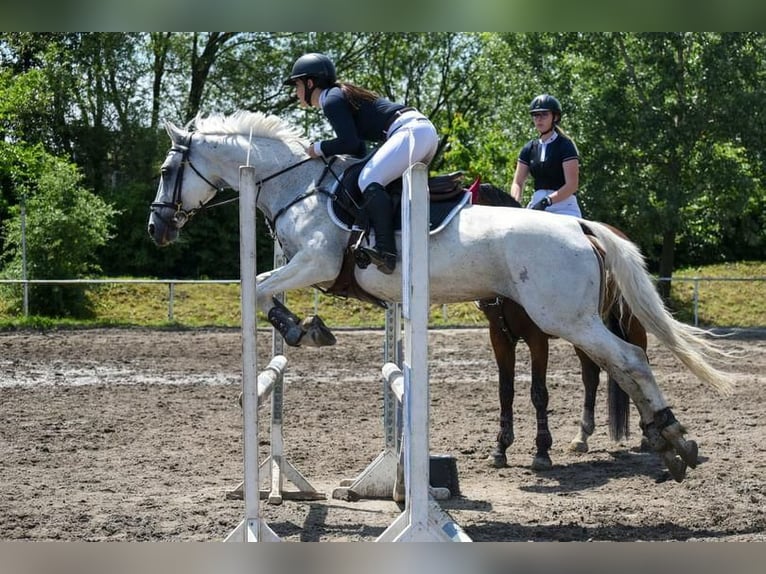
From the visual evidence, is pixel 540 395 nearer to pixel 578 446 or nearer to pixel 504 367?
pixel 504 367

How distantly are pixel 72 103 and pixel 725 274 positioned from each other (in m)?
18.0

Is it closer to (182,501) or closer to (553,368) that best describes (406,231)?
(182,501)

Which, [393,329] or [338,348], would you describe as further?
[338,348]

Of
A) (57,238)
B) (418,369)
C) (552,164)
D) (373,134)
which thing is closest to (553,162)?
(552,164)

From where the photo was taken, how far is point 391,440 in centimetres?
640

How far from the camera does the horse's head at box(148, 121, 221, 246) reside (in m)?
6.39

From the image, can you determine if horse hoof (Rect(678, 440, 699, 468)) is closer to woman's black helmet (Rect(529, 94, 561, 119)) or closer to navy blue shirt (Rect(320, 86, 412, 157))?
navy blue shirt (Rect(320, 86, 412, 157))

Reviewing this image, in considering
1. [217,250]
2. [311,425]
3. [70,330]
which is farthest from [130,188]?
[311,425]

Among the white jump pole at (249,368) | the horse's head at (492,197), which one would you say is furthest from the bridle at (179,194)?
the white jump pole at (249,368)

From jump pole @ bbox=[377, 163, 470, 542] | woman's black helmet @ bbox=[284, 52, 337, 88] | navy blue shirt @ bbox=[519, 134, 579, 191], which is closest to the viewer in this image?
jump pole @ bbox=[377, 163, 470, 542]

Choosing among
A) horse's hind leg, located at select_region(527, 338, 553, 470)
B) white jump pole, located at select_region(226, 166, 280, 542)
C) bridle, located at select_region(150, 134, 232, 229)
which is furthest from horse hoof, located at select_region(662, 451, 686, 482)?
bridle, located at select_region(150, 134, 232, 229)

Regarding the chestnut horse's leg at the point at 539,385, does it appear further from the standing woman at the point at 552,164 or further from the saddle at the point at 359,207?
the saddle at the point at 359,207

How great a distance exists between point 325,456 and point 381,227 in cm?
251

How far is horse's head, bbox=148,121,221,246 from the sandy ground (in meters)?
1.66
